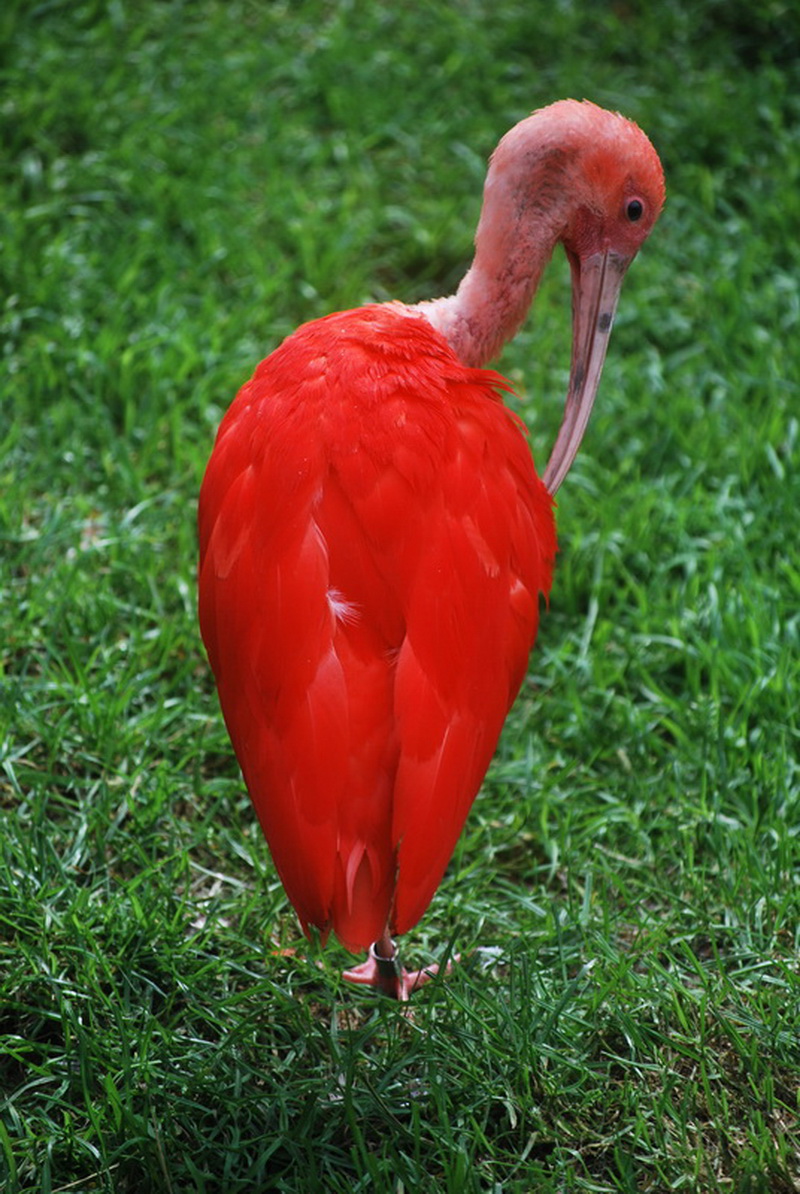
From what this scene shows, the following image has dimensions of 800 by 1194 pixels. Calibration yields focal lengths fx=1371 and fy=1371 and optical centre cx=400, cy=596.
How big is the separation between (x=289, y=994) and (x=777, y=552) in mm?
2184

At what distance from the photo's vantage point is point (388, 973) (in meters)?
3.08

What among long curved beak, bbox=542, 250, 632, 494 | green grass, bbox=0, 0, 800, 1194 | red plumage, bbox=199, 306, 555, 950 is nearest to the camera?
red plumage, bbox=199, 306, 555, 950

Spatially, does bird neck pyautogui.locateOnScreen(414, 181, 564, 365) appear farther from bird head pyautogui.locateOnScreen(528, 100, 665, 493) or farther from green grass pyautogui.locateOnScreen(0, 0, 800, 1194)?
green grass pyautogui.locateOnScreen(0, 0, 800, 1194)

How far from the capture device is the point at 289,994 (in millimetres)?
3053

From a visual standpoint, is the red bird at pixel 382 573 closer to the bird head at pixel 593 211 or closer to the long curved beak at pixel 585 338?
the bird head at pixel 593 211

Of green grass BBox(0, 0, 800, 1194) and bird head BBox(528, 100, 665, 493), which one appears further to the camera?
bird head BBox(528, 100, 665, 493)

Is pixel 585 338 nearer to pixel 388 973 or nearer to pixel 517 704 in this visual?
pixel 517 704

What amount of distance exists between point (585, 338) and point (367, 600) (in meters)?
1.11

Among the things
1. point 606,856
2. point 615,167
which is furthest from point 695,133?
point 606,856

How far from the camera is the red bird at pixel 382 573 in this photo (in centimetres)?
255

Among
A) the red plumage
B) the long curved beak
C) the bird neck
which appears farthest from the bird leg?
the bird neck

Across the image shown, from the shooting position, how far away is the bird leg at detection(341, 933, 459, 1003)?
304cm

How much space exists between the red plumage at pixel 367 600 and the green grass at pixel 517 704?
52 centimetres

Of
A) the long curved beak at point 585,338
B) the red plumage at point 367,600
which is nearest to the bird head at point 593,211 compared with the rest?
the long curved beak at point 585,338
